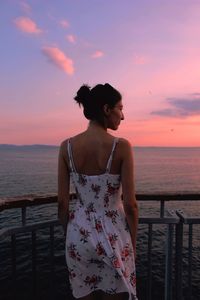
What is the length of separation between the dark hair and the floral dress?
0.92ft

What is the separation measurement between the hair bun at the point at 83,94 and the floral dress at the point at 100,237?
363mm

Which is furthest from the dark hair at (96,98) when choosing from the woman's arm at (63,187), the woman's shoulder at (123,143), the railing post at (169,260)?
the railing post at (169,260)

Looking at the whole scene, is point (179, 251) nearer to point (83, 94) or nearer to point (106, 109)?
point (106, 109)

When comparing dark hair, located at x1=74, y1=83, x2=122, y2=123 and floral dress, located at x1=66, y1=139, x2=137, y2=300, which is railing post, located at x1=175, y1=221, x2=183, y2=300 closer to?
floral dress, located at x1=66, y1=139, x2=137, y2=300

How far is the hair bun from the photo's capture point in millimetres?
2756

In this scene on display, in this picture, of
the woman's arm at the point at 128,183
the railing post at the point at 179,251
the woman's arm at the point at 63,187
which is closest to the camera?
the woman's arm at the point at 128,183

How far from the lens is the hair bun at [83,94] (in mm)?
2756

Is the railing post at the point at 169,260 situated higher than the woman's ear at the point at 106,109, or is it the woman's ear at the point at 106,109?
the woman's ear at the point at 106,109

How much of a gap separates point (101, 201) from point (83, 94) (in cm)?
86

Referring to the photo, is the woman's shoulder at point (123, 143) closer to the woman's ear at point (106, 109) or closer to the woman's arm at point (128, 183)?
the woman's arm at point (128, 183)

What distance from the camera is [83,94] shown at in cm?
276

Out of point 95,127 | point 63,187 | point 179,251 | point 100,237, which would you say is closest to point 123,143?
point 95,127

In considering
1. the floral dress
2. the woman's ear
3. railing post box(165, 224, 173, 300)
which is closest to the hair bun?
the woman's ear

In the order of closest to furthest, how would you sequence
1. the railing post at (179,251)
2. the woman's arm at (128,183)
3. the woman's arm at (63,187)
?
the woman's arm at (128,183)
the woman's arm at (63,187)
the railing post at (179,251)
